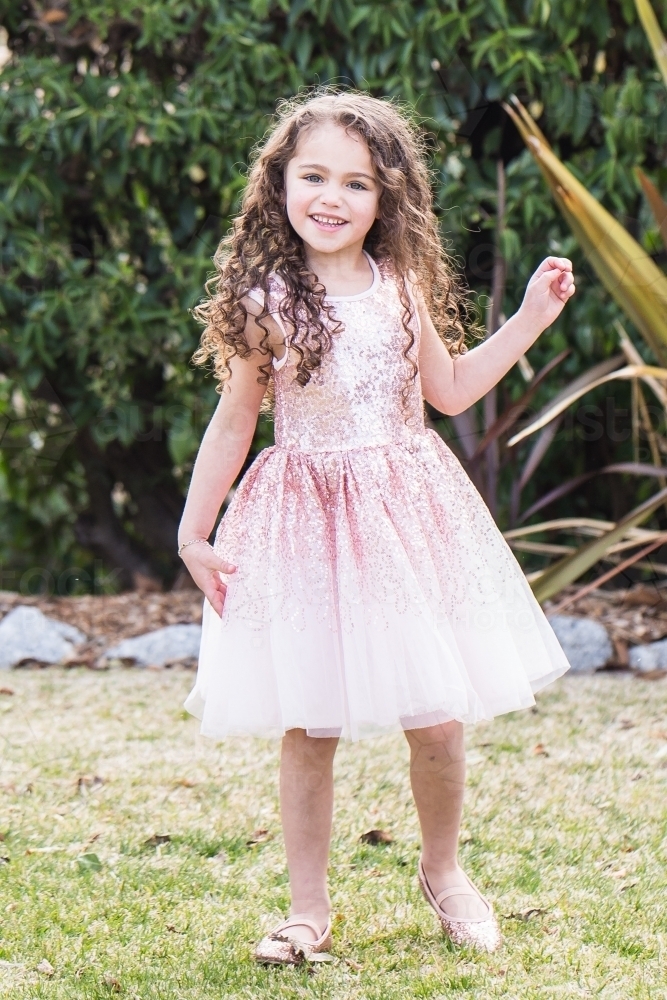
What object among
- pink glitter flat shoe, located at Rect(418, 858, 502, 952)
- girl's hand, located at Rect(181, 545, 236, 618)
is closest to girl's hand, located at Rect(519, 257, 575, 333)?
girl's hand, located at Rect(181, 545, 236, 618)

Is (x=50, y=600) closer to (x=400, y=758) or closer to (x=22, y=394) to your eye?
(x=22, y=394)

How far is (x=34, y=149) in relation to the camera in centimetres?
388

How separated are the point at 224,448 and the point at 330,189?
422 mm

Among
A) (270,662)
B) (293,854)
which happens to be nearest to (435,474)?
(270,662)

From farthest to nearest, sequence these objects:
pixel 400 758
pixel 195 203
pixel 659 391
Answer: pixel 195 203, pixel 659 391, pixel 400 758

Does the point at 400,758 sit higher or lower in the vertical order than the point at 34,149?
lower

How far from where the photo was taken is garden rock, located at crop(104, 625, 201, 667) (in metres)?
3.78

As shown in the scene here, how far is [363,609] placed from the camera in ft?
5.49

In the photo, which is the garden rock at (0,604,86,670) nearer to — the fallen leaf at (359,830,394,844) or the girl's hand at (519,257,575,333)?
the fallen leaf at (359,830,394,844)

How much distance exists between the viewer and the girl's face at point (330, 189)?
1.78 metres

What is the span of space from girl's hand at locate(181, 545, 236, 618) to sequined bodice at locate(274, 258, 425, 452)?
0.21 m

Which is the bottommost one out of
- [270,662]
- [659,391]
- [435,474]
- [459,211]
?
[270,662]

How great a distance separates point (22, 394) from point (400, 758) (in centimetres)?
232

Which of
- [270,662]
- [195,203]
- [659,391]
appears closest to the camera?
[270,662]
